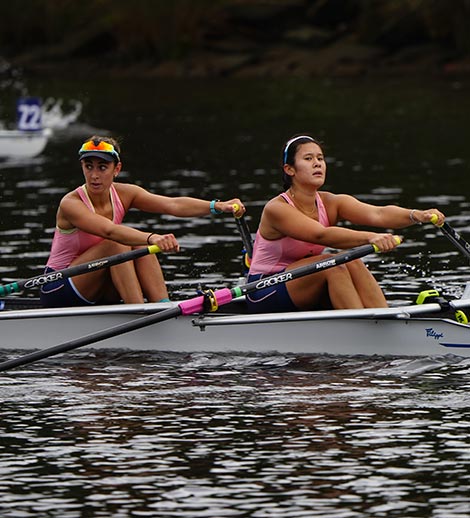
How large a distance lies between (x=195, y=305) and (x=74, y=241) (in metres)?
1.83

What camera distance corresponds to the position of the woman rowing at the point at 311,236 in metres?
12.8

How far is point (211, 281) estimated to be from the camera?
56.3ft

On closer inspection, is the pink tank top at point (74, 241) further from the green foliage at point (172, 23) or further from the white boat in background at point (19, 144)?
the green foliage at point (172, 23)

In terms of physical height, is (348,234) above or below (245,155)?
below

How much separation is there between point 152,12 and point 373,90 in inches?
772

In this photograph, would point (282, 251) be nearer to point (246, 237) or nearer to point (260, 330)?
point (260, 330)

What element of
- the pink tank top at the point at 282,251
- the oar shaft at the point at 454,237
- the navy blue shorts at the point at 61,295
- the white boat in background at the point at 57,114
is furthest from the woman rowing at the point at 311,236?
the white boat in background at the point at 57,114

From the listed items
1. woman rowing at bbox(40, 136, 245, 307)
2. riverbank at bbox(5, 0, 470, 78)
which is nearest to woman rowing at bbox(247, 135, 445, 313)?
woman rowing at bbox(40, 136, 245, 307)

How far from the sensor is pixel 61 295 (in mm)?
13805

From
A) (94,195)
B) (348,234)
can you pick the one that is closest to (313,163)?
(348,234)

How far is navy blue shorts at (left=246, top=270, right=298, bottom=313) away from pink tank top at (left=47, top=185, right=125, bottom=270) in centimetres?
146

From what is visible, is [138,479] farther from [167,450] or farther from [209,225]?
[209,225]

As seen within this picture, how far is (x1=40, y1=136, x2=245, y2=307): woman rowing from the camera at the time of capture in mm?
13492

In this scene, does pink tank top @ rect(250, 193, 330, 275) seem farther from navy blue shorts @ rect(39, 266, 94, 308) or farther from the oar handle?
navy blue shorts @ rect(39, 266, 94, 308)
